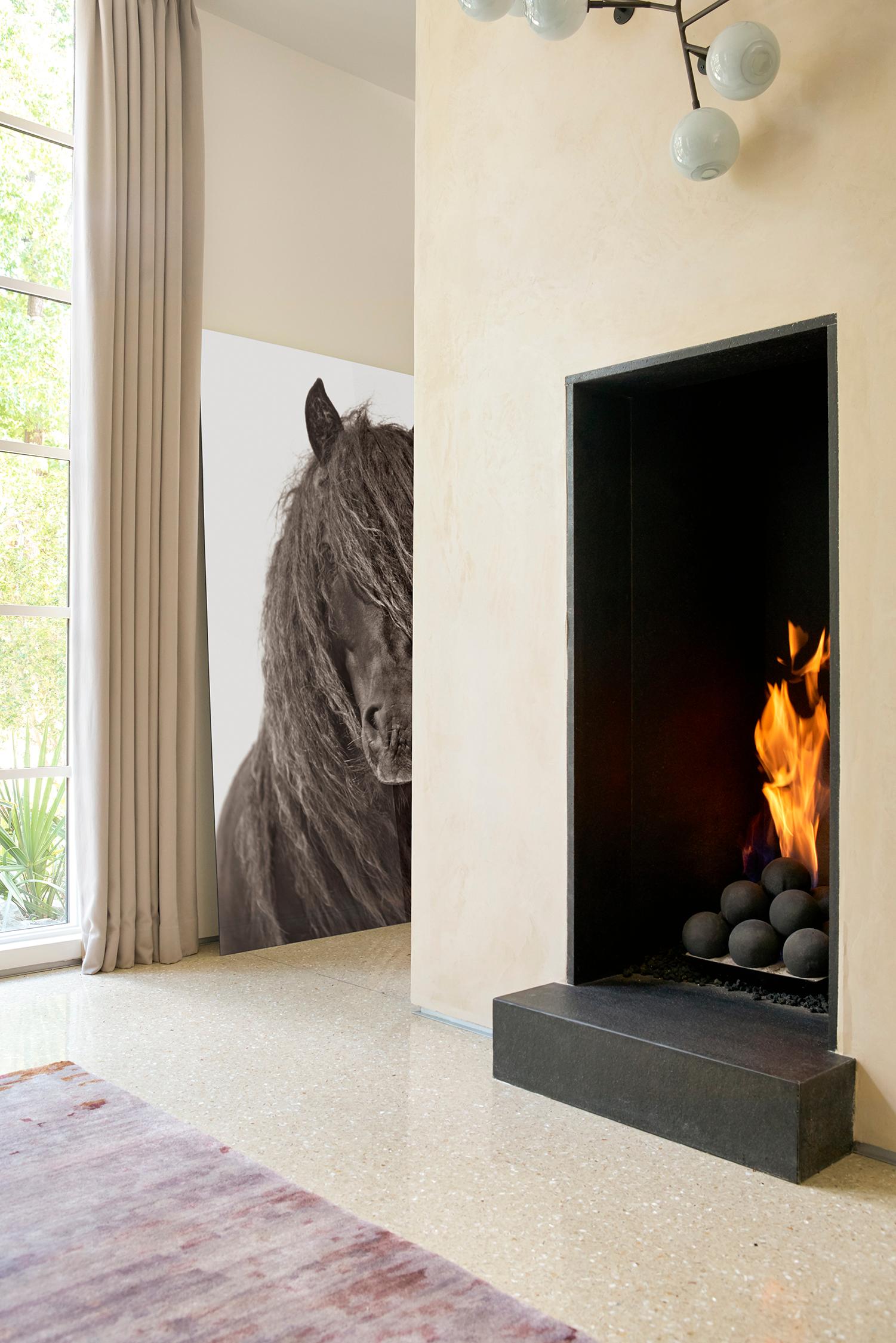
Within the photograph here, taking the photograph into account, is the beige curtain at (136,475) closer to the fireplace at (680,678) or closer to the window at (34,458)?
the window at (34,458)

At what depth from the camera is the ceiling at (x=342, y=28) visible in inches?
156

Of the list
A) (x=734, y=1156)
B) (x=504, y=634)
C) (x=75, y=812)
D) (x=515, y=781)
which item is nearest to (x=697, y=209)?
(x=504, y=634)

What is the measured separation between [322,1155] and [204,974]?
151 centimetres

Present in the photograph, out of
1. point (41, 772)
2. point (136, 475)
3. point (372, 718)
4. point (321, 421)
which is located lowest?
point (41, 772)

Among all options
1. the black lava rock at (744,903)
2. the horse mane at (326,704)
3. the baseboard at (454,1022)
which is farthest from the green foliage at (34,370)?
the black lava rock at (744,903)

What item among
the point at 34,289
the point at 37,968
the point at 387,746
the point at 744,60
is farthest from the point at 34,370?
the point at 744,60

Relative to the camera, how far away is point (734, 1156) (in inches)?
83.8

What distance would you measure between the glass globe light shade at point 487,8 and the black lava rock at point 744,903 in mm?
2052

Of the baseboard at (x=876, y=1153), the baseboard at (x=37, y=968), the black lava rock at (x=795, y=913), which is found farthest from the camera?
the baseboard at (x=37, y=968)

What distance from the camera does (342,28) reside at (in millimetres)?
4125

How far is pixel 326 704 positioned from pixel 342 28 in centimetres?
247

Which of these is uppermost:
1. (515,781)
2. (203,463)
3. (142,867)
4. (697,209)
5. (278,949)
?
(697,209)

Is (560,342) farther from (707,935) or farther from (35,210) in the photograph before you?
(35,210)

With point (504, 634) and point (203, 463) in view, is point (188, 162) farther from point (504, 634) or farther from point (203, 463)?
point (504, 634)
